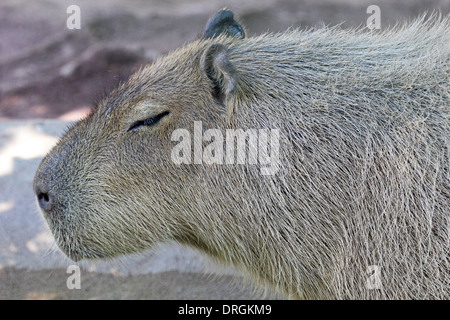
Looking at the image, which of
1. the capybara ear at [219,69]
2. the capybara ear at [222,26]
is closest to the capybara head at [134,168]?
the capybara ear at [219,69]

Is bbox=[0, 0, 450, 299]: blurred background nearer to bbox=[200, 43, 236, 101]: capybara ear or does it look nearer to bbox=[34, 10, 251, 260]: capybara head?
bbox=[34, 10, 251, 260]: capybara head

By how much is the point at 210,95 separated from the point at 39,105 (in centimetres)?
618

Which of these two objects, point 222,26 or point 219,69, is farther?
point 222,26

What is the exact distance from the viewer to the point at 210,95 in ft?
10.0

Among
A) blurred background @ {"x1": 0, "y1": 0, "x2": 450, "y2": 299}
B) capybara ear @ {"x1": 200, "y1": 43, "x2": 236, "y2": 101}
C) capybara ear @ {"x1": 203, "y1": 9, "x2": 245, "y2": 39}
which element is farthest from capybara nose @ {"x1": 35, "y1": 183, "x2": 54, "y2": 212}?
blurred background @ {"x1": 0, "y1": 0, "x2": 450, "y2": 299}

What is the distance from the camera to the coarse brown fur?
287 cm

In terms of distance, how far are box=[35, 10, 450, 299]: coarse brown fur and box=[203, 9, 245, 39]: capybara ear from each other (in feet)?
0.78

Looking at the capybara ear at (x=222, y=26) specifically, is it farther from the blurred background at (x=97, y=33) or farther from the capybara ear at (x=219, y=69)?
the blurred background at (x=97, y=33)

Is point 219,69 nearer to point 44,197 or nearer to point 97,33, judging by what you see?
point 44,197

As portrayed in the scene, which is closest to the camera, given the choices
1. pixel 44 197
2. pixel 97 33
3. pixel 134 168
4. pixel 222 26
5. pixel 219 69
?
pixel 219 69

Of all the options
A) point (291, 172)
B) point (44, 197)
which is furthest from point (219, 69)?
point (44, 197)

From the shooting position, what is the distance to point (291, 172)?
9.70ft

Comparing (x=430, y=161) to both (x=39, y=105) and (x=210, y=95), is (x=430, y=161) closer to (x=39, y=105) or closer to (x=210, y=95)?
(x=210, y=95)

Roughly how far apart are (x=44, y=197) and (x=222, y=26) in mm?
1423
